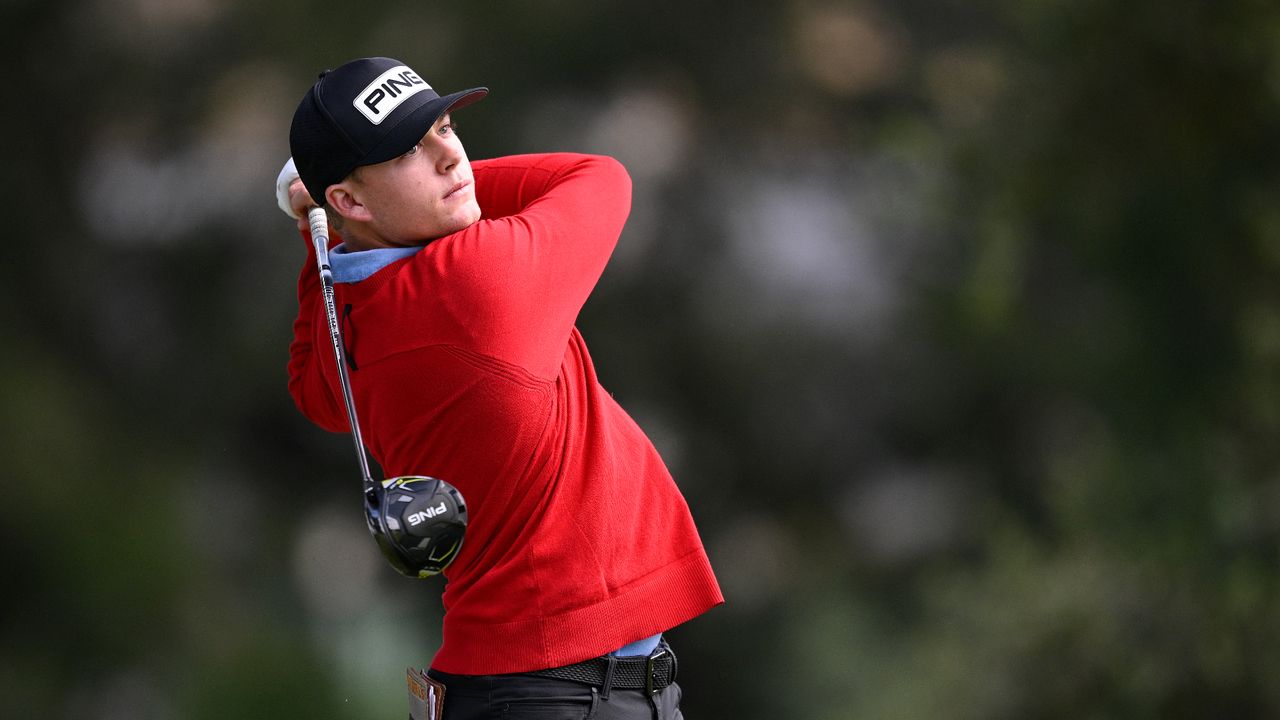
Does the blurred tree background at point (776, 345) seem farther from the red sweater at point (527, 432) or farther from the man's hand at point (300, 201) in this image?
the red sweater at point (527, 432)

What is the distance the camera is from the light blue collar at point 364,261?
1584 mm

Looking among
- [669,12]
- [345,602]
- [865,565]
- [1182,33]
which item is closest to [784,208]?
[669,12]

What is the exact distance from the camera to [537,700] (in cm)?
161

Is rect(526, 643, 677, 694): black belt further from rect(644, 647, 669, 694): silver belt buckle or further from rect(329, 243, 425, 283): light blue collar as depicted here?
rect(329, 243, 425, 283): light blue collar

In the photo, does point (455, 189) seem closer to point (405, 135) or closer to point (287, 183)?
point (405, 135)

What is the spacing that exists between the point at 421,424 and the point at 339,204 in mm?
273

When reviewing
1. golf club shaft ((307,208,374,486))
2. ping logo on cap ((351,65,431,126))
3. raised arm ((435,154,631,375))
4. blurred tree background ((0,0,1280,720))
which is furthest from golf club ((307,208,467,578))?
blurred tree background ((0,0,1280,720))

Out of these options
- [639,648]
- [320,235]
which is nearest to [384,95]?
[320,235]

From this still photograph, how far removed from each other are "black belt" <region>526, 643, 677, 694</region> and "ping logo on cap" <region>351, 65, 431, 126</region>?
2.15 feet

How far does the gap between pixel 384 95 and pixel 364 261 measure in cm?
19

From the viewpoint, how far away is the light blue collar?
62.4 inches

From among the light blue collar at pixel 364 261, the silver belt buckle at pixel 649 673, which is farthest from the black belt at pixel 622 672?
the light blue collar at pixel 364 261

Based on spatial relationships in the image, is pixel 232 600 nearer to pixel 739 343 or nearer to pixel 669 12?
pixel 739 343

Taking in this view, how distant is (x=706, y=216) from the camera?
3.77 metres
